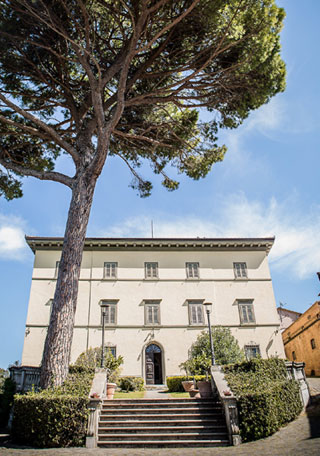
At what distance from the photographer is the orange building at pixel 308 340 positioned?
23.1 m

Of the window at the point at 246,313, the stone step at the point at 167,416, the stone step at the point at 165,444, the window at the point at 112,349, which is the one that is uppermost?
the window at the point at 246,313

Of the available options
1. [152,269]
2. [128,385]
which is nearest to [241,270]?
[152,269]

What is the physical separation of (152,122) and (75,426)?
10.5 m

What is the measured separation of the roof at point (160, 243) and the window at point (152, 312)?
3.78 meters

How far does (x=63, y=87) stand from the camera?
12.4m

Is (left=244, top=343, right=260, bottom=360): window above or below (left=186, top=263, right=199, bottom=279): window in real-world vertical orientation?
below

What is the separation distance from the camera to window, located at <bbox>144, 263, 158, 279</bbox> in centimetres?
2352

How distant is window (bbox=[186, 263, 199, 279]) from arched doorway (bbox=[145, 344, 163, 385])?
5.08 metres

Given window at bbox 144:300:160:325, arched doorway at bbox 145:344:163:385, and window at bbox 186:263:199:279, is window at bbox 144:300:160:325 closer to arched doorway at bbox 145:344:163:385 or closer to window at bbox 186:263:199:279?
arched doorway at bbox 145:344:163:385

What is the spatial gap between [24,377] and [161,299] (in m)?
13.6

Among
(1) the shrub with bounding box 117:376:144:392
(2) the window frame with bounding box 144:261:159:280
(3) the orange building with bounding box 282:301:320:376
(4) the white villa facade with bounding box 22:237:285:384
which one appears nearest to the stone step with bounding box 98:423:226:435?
(1) the shrub with bounding box 117:376:144:392

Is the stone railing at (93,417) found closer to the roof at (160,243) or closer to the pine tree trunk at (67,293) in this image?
the pine tree trunk at (67,293)

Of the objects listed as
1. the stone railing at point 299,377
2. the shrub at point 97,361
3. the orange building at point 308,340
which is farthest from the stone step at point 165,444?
the orange building at point 308,340

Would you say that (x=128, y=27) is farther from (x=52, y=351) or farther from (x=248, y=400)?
(x=248, y=400)
